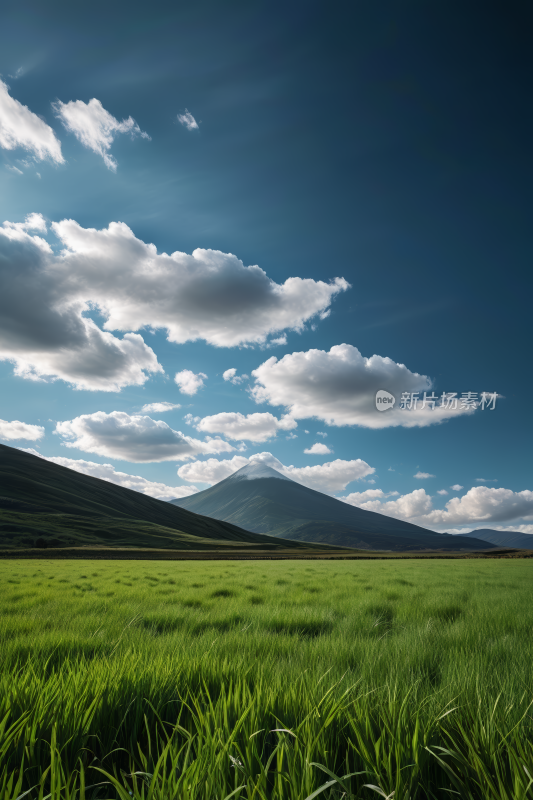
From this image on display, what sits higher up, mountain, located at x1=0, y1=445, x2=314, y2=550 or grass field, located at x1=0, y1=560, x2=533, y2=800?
grass field, located at x1=0, y1=560, x2=533, y2=800

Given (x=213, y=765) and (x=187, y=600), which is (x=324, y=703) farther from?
(x=187, y=600)

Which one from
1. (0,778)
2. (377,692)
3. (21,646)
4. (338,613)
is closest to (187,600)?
(338,613)

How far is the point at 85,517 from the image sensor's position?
425 ft

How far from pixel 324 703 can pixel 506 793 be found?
91 centimetres

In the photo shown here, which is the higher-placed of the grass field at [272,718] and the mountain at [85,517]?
the grass field at [272,718]

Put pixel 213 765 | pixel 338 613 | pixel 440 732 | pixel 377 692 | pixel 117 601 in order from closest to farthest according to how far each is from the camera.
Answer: pixel 213 765, pixel 440 732, pixel 377 692, pixel 338 613, pixel 117 601

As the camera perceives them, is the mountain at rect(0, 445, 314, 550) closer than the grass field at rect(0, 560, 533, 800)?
No

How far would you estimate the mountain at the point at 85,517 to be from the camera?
323 ft

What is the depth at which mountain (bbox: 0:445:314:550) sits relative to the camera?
323ft

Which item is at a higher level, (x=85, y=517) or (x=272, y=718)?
(x=272, y=718)

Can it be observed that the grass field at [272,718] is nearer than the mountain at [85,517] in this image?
Yes

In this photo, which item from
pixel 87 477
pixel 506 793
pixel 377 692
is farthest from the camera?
pixel 87 477

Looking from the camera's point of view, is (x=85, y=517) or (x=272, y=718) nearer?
(x=272, y=718)

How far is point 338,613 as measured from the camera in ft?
19.7
